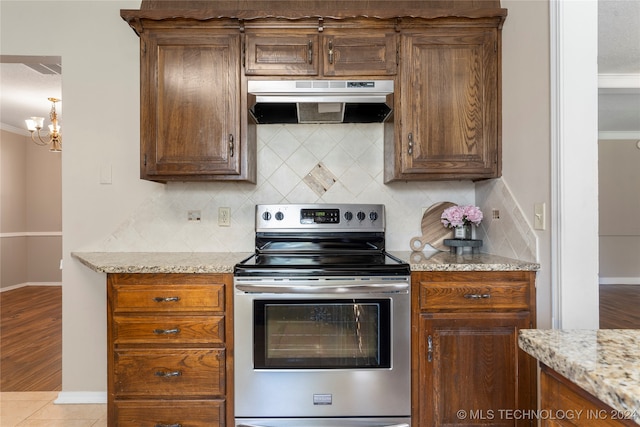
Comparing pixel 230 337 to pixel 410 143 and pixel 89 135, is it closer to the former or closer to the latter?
pixel 410 143

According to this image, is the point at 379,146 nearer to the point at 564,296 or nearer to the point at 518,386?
the point at 564,296

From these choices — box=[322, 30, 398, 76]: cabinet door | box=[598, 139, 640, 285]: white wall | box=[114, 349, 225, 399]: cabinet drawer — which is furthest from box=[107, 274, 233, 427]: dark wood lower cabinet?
box=[598, 139, 640, 285]: white wall

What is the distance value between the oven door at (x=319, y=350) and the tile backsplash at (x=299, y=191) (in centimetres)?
70

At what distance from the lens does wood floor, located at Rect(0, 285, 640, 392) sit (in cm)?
254

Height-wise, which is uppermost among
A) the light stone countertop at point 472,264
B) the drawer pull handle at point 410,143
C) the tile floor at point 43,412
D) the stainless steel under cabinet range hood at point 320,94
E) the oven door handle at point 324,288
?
the stainless steel under cabinet range hood at point 320,94

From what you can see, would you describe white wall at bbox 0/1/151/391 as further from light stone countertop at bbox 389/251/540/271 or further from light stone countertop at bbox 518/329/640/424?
light stone countertop at bbox 518/329/640/424

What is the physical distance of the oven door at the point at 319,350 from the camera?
1688 mm

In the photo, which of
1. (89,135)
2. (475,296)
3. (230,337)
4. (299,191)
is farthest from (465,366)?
(89,135)

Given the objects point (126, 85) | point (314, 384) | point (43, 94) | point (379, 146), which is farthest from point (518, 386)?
point (43, 94)

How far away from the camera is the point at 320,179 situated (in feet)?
7.70

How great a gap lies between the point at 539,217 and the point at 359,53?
123 centimetres

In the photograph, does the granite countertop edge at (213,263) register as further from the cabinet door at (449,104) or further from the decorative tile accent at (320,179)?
the decorative tile accent at (320,179)

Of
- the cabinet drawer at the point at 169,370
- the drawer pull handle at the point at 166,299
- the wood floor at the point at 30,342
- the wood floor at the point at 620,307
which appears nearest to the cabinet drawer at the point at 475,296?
the cabinet drawer at the point at 169,370

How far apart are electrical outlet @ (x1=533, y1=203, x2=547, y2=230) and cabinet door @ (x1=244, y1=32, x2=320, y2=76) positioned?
1.30 m
